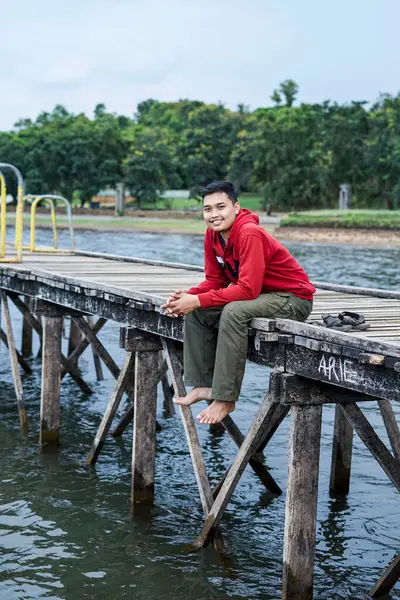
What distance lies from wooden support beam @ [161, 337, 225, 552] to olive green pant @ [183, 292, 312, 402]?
109cm

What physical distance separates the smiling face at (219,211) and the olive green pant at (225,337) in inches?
24.7

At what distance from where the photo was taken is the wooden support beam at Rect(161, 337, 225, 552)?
8.68 m

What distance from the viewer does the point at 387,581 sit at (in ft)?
25.1

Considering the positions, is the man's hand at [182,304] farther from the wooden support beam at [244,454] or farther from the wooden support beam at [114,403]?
the wooden support beam at [114,403]

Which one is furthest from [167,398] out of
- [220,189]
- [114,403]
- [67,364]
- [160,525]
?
[220,189]

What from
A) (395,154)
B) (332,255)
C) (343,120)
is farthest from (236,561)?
(343,120)

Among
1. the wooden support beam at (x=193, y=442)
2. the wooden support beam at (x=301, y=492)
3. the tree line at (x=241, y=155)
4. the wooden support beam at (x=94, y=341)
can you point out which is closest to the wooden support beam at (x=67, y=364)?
the wooden support beam at (x=94, y=341)

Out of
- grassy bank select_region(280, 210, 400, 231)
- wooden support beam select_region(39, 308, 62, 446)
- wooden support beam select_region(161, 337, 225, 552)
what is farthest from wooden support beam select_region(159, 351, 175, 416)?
grassy bank select_region(280, 210, 400, 231)

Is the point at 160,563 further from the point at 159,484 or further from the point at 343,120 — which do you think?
the point at 343,120

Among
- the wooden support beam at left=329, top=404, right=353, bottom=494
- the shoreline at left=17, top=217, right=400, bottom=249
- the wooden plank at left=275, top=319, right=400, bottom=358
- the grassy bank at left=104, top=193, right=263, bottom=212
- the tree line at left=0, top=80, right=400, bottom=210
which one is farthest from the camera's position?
Result: the grassy bank at left=104, top=193, right=263, bottom=212

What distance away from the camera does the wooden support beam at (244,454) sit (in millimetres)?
7609

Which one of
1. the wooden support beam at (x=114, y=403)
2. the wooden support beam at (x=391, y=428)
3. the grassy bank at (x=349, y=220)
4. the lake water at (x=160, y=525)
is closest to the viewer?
the lake water at (x=160, y=525)

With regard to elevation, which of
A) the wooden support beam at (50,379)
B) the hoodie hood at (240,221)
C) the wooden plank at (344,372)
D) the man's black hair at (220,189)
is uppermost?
the man's black hair at (220,189)

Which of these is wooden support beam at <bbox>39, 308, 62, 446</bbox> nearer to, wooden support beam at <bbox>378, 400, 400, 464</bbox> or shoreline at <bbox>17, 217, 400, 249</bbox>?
wooden support beam at <bbox>378, 400, 400, 464</bbox>
